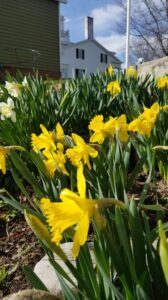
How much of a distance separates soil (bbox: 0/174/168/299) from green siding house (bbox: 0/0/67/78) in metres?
14.0

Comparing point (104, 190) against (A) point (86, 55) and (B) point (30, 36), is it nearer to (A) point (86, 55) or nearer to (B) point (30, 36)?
(B) point (30, 36)

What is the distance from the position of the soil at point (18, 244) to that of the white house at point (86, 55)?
104ft

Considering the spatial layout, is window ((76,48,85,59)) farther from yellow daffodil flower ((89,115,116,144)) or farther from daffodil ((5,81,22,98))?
yellow daffodil flower ((89,115,116,144))

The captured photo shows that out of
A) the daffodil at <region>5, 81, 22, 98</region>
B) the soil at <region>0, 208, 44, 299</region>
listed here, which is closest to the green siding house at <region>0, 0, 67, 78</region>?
the daffodil at <region>5, 81, 22, 98</region>

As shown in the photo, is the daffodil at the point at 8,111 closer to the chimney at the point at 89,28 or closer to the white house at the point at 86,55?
the white house at the point at 86,55

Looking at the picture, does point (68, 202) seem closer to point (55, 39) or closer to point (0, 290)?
point (0, 290)

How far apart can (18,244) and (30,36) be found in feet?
55.2

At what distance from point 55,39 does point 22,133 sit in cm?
1677

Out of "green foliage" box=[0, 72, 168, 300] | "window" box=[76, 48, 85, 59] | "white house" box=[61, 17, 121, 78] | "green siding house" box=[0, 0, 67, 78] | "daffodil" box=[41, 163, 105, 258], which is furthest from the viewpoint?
"window" box=[76, 48, 85, 59]

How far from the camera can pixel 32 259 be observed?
1.97m

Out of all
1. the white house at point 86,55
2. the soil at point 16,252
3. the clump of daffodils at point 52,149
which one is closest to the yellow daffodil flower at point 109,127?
the clump of daffodils at point 52,149

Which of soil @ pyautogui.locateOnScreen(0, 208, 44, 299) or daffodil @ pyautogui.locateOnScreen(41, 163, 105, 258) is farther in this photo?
soil @ pyautogui.locateOnScreen(0, 208, 44, 299)

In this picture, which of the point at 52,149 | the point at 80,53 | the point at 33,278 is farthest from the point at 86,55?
the point at 33,278

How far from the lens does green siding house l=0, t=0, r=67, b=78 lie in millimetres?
16875
